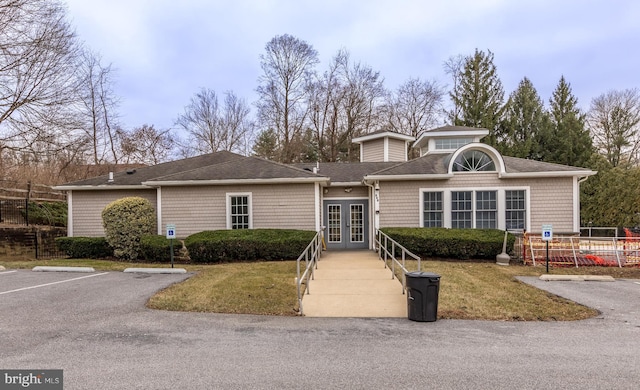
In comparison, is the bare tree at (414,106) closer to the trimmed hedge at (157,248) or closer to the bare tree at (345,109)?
the bare tree at (345,109)

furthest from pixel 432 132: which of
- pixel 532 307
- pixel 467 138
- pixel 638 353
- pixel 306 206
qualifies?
pixel 638 353

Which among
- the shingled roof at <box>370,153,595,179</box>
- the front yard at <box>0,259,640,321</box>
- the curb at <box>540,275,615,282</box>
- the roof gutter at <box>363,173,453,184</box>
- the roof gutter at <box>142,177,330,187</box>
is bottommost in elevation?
the curb at <box>540,275,615,282</box>

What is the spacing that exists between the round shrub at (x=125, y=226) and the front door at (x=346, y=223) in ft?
24.4

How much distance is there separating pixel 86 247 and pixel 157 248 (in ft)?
12.3

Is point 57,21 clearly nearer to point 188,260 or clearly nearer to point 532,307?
point 188,260

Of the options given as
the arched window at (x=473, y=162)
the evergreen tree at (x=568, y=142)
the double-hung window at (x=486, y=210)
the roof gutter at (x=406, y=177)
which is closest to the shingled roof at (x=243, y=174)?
the roof gutter at (x=406, y=177)

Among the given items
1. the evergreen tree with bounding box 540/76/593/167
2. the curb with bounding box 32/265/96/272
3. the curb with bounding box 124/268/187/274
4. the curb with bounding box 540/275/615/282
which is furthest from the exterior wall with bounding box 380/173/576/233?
the evergreen tree with bounding box 540/76/593/167

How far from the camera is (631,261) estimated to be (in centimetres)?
1297

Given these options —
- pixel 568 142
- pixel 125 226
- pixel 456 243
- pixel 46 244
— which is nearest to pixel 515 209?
pixel 456 243

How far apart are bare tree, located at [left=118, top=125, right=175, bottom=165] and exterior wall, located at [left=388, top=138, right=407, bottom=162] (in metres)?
23.1

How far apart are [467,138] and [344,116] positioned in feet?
56.7

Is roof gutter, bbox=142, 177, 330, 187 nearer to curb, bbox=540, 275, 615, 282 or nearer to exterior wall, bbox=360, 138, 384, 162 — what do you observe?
exterior wall, bbox=360, 138, 384, 162

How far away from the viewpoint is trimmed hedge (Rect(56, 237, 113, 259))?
14961mm

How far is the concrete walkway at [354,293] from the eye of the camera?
284 inches
